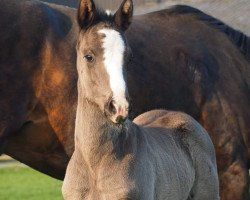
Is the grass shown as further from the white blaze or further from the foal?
the white blaze

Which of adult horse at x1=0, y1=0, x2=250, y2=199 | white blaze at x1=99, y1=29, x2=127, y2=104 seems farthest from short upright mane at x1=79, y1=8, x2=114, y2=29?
adult horse at x1=0, y1=0, x2=250, y2=199

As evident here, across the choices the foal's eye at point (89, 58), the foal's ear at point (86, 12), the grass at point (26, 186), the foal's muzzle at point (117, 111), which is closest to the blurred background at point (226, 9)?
the grass at point (26, 186)

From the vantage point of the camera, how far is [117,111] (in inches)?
228

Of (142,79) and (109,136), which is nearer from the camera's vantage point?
(109,136)

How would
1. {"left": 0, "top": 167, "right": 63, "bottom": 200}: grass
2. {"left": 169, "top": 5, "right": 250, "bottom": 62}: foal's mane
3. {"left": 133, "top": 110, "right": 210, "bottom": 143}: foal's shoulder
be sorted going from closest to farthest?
{"left": 133, "top": 110, "right": 210, "bottom": 143}: foal's shoulder, {"left": 169, "top": 5, "right": 250, "bottom": 62}: foal's mane, {"left": 0, "top": 167, "right": 63, "bottom": 200}: grass

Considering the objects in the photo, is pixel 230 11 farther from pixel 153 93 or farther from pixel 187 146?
pixel 187 146

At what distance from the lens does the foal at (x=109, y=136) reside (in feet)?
19.8

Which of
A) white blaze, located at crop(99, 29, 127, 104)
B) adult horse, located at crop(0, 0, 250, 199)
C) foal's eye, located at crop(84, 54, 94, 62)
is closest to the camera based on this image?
white blaze, located at crop(99, 29, 127, 104)

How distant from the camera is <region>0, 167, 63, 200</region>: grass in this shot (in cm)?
1263

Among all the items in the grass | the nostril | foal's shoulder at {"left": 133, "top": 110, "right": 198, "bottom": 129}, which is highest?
the nostril

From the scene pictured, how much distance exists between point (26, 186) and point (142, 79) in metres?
6.20

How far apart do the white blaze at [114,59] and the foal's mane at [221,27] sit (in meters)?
2.98

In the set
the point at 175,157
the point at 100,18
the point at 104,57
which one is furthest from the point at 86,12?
the point at 175,157

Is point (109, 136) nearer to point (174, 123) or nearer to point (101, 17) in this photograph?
point (101, 17)
